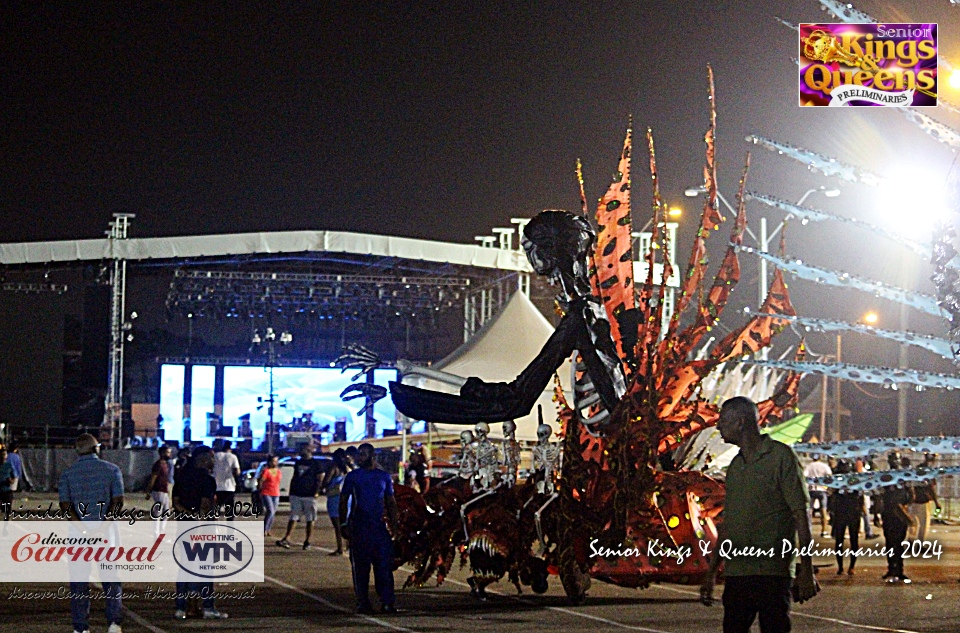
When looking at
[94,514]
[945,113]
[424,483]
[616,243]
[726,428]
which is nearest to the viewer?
[945,113]

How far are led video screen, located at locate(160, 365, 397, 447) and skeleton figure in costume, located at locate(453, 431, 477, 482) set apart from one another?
29.2 metres

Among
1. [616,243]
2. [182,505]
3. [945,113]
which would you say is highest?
[616,243]

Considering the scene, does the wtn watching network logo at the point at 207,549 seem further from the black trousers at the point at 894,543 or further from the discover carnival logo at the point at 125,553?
the black trousers at the point at 894,543

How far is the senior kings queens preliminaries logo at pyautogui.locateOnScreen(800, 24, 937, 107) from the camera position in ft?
17.9

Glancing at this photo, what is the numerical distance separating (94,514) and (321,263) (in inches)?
1117

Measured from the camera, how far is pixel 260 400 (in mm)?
42281

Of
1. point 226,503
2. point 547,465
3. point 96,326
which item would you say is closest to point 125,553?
point 226,503

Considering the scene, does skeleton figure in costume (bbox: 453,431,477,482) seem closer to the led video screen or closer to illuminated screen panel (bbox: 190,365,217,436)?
the led video screen

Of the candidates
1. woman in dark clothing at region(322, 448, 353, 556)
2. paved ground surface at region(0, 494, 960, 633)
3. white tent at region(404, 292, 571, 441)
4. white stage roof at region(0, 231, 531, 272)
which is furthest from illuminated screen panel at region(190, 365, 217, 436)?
paved ground surface at region(0, 494, 960, 633)

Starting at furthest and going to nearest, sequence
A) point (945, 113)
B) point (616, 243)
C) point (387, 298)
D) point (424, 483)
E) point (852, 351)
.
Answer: point (852, 351) → point (387, 298) → point (424, 483) → point (616, 243) → point (945, 113)

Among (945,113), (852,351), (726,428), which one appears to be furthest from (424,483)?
(852,351)

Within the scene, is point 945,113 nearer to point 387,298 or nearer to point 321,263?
point 321,263

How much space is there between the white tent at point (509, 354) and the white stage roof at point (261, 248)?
7.68 metres

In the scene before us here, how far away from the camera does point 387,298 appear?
1612 inches
